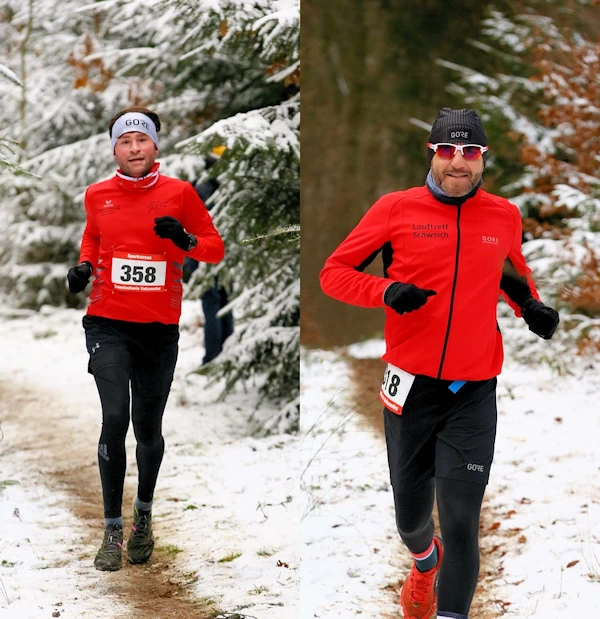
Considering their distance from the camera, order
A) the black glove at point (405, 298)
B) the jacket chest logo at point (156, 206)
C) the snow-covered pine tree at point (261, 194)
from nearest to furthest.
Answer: the black glove at point (405, 298)
the jacket chest logo at point (156, 206)
the snow-covered pine tree at point (261, 194)

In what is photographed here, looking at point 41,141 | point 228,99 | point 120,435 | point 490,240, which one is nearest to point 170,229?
point 120,435

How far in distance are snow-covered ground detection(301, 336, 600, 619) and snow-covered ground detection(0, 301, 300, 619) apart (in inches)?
8.8

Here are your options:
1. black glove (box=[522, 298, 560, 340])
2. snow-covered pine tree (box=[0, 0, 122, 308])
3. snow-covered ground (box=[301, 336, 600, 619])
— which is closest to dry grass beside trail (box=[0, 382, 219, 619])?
snow-covered ground (box=[301, 336, 600, 619])

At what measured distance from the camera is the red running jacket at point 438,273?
128 inches

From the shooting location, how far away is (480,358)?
3.29 meters

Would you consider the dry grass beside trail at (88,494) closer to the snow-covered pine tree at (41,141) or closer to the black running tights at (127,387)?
the black running tights at (127,387)

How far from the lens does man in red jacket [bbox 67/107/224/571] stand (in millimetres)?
4035

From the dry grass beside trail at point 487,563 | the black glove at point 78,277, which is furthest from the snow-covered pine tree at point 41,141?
the black glove at point 78,277

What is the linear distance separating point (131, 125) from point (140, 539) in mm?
2081

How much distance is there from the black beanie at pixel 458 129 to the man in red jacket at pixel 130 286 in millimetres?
1331

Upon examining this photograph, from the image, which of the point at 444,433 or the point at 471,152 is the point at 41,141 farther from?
the point at 444,433

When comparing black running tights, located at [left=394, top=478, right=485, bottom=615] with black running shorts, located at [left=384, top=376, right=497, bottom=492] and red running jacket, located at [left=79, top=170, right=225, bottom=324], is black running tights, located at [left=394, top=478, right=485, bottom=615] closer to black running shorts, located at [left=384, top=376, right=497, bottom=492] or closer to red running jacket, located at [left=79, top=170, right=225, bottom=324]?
black running shorts, located at [left=384, top=376, right=497, bottom=492]

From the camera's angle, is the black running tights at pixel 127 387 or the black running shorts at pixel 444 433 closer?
the black running shorts at pixel 444 433

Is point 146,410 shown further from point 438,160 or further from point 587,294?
point 587,294
